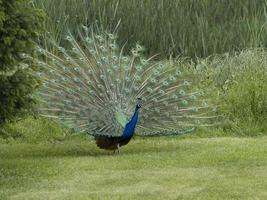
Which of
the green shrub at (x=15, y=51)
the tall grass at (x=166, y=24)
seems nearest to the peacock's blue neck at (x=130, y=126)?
the green shrub at (x=15, y=51)

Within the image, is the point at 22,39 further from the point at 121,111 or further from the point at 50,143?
the point at 50,143

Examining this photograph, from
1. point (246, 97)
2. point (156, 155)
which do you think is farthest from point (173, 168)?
point (246, 97)

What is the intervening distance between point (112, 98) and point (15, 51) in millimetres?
1890

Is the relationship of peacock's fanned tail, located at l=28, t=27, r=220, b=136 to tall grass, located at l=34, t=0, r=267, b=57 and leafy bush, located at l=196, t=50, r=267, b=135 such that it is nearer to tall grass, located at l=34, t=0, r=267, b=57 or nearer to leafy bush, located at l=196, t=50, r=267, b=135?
leafy bush, located at l=196, t=50, r=267, b=135

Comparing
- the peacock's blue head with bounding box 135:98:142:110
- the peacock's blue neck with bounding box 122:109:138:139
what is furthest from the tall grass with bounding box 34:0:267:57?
the peacock's blue neck with bounding box 122:109:138:139

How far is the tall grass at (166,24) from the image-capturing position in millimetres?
16234

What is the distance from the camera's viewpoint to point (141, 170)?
956 centimetres

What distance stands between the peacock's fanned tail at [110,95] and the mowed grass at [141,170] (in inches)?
16.2

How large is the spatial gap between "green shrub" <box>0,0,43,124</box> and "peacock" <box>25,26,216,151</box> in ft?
4.81

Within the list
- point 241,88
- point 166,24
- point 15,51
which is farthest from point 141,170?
point 166,24

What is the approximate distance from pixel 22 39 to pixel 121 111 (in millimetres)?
2070

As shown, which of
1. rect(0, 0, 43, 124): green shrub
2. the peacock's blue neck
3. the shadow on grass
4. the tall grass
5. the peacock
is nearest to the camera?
rect(0, 0, 43, 124): green shrub

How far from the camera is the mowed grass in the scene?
8.40 metres

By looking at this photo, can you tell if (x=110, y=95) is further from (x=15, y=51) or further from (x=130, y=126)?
(x=15, y=51)
